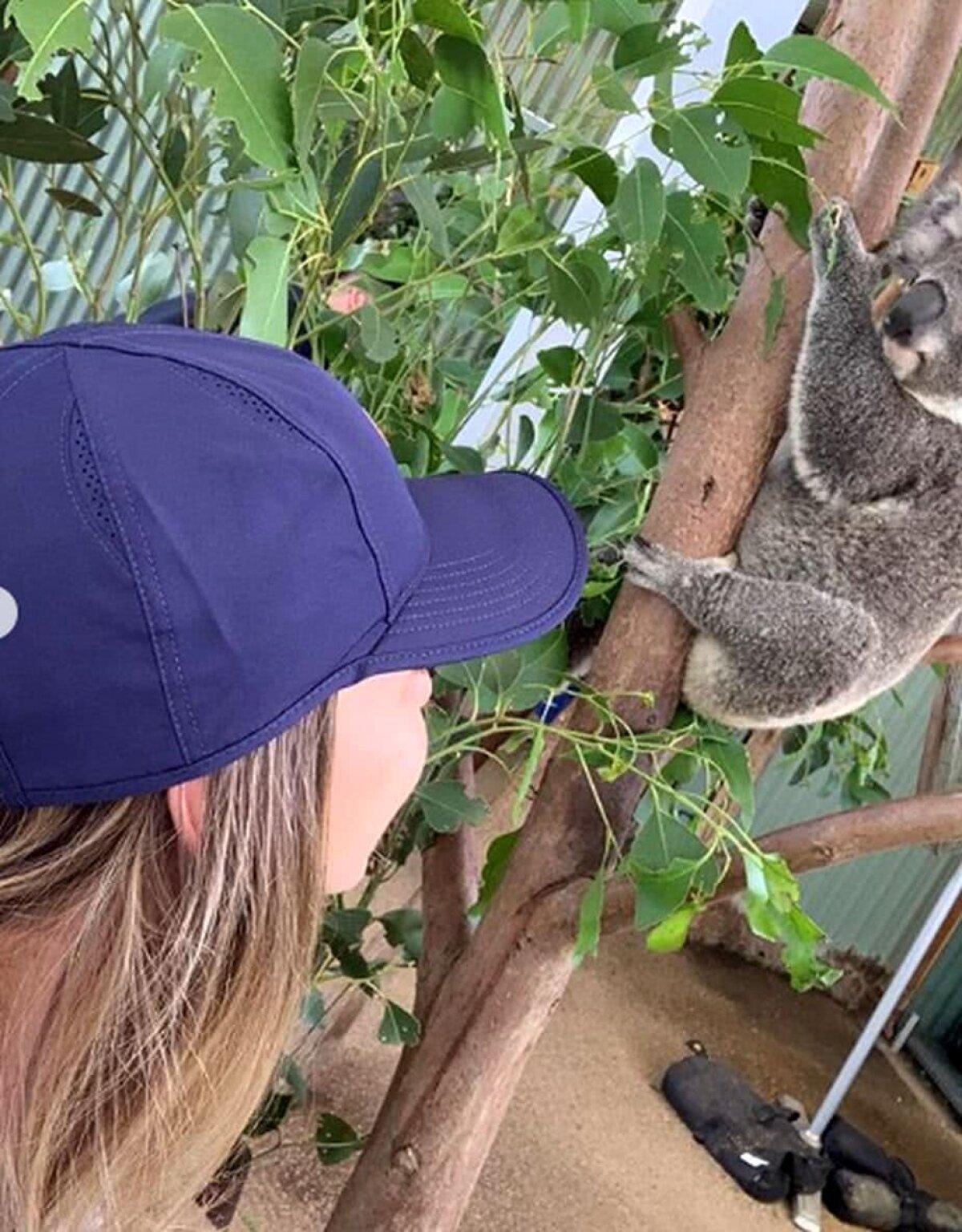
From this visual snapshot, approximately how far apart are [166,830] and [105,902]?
4cm

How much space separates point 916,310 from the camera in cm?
135

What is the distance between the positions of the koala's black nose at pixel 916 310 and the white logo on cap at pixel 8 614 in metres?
0.99

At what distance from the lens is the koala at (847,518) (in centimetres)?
127

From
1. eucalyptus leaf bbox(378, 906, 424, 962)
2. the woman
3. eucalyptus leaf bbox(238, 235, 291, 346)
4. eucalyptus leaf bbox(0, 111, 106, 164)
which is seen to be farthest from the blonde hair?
eucalyptus leaf bbox(378, 906, 424, 962)

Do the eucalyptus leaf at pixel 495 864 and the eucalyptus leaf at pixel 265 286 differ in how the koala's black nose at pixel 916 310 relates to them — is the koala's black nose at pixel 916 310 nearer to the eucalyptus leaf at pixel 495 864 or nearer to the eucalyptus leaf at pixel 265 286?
the eucalyptus leaf at pixel 495 864

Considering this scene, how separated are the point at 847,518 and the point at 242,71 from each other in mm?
960

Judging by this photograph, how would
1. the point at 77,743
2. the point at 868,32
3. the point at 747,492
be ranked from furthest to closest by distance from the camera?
1. the point at 747,492
2. the point at 868,32
3. the point at 77,743

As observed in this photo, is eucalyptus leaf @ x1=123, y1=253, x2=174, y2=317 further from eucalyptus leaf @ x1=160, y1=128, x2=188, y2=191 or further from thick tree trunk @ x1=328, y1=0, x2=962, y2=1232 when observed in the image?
thick tree trunk @ x1=328, y1=0, x2=962, y2=1232

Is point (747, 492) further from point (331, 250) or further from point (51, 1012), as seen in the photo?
point (51, 1012)

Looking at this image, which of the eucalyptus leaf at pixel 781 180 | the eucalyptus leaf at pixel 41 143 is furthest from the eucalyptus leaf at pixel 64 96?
the eucalyptus leaf at pixel 781 180

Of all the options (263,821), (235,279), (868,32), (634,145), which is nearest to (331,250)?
(235,279)

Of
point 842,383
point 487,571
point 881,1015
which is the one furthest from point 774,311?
point 881,1015

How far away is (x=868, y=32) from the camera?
3.73ft

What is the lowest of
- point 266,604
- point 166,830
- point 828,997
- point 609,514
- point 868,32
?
point 828,997
